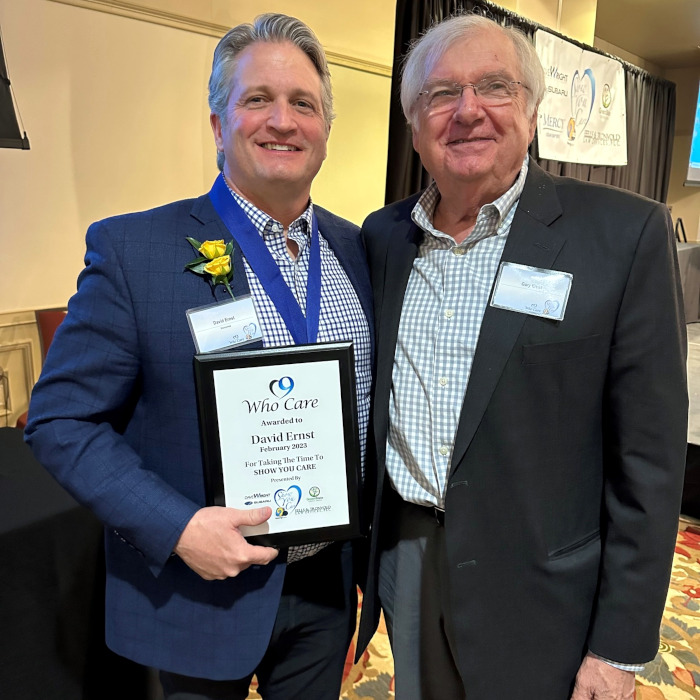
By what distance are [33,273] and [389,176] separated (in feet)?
7.28

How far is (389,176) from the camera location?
3936 millimetres

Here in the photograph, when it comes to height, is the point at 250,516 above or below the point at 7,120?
below

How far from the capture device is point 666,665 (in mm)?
2326

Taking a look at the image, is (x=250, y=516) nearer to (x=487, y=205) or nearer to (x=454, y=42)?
(x=487, y=205)

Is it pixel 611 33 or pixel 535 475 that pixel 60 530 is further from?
pixel 611 33

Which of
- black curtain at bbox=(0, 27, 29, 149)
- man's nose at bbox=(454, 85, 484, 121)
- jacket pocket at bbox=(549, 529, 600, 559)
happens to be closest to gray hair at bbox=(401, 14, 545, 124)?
man's nose at bbox=(454, 85, 484, 121)

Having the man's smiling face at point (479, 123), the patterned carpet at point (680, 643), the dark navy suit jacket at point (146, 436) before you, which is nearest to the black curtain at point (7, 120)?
the dark navy suit jacket at point (146, 436)

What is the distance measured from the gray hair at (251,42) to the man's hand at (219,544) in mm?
792

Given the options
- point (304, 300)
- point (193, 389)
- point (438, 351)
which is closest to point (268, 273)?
Answer: point (304, 300)

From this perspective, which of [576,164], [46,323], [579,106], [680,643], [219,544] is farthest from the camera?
[576,164]

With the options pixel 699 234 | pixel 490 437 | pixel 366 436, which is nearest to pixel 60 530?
pixel 366 436

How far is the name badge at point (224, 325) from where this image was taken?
3.54ft

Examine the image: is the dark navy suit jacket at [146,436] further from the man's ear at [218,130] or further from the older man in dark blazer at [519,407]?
the older man in dark blazer at [519,407]

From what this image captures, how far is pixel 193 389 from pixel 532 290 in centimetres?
65
